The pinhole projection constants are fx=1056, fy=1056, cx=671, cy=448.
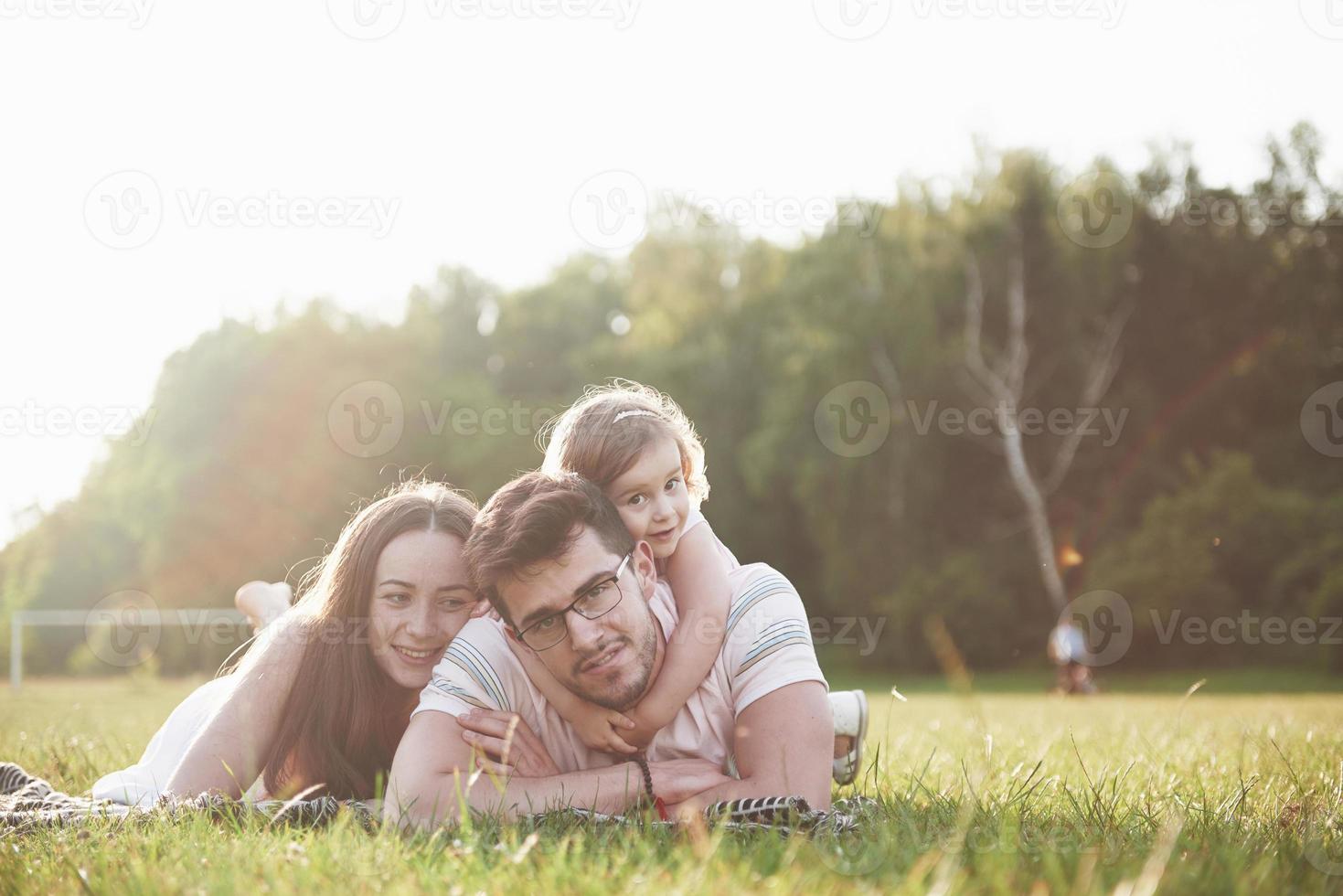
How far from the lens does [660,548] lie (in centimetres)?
472

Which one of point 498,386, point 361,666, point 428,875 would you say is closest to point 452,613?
point 361,666

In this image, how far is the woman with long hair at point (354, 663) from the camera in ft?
13.9

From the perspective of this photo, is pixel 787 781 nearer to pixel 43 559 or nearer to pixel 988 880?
pixel 988 880

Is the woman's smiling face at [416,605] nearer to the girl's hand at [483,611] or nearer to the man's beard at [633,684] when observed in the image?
the girl's hand at [483,611]

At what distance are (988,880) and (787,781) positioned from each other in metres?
1.18

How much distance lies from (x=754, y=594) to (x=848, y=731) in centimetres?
111

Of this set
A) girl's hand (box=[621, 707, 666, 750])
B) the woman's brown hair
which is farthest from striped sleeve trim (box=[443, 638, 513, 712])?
the woman's brown hair

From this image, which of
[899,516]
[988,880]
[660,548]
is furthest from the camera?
[899,516]
